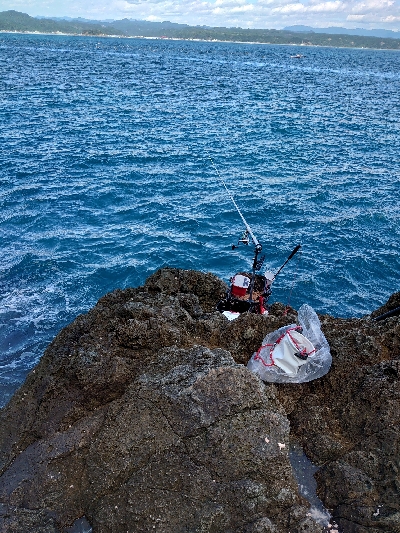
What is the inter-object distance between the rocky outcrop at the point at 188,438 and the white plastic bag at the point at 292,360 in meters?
0.24

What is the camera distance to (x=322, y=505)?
679cm

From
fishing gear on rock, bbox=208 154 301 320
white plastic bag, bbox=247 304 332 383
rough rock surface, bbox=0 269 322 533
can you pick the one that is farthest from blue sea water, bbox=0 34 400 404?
white plastic bag, bbox=247 304 332 383

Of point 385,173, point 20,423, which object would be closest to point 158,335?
point 20,423

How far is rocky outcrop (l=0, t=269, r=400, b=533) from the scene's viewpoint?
6.45m

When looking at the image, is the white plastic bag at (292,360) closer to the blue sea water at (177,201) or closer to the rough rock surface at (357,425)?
the rough rock surface at (357,425)

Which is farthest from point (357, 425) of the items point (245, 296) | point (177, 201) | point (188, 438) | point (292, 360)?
point (177, 201)

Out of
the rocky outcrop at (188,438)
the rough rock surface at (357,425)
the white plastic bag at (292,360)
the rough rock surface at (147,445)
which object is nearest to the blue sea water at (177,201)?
the rough rock surface at (147,445)

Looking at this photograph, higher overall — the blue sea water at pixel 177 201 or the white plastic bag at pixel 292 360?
the white plastic bag at pixel 292 360

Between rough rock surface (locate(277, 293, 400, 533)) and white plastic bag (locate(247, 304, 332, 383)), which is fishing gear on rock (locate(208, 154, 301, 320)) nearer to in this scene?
rough rock surface (locate(277, 293, 400, 533))

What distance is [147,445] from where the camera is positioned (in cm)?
710

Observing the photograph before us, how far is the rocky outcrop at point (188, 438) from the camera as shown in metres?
6.45

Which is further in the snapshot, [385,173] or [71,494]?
[385,173]

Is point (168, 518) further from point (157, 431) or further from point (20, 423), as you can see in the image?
point (20, 423)

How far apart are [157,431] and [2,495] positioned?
2.61m
